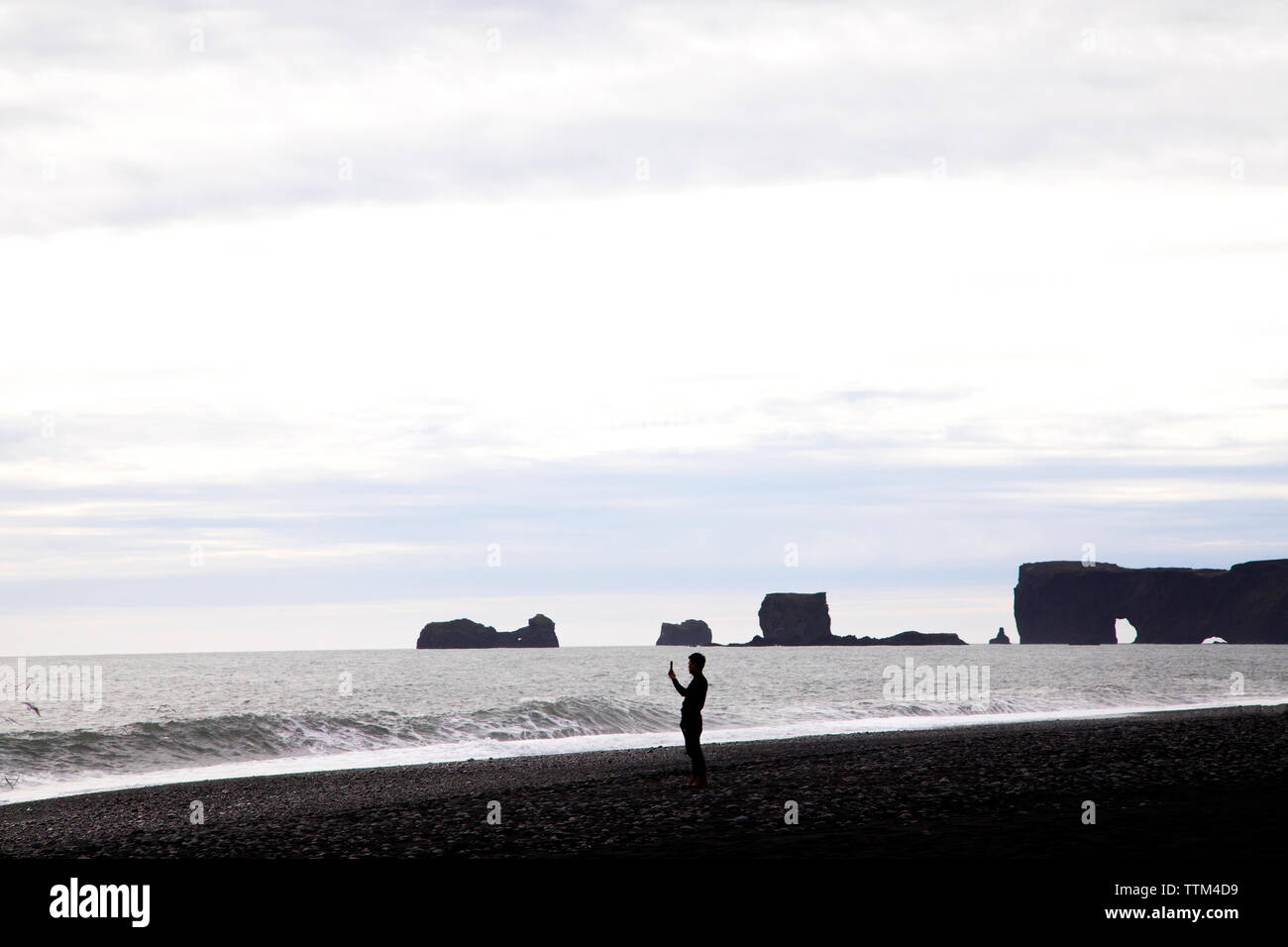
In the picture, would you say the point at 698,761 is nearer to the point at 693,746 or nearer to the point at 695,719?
the point at 693,746

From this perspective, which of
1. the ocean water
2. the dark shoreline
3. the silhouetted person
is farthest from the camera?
the ocean water

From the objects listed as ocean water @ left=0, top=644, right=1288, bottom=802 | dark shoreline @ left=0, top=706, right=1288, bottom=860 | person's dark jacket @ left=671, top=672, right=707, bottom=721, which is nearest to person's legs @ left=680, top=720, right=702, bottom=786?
person's dark jacket @ left=671, top=672, right=707, bottom=721

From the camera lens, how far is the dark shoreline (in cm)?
1438

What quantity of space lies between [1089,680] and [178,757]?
3602 inches

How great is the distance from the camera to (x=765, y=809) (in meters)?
17.7

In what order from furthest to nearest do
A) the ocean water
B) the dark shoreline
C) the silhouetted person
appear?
the ocean water → the silhouetted person → the dark shoreline

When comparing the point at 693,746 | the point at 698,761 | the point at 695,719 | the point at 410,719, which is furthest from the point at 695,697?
the point at 410,719

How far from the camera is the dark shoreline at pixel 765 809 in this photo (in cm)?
1438

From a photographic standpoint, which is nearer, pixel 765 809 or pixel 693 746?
pixel 765 809

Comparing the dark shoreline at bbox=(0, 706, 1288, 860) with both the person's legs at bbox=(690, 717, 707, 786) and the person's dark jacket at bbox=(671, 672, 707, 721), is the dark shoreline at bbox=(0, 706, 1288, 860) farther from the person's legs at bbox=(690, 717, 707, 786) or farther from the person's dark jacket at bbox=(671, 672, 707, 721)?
the person's dark jacket at bbox=(671, 672, 707, 721)

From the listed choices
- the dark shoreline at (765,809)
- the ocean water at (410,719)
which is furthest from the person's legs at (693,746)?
the ocean water at (410,719)
